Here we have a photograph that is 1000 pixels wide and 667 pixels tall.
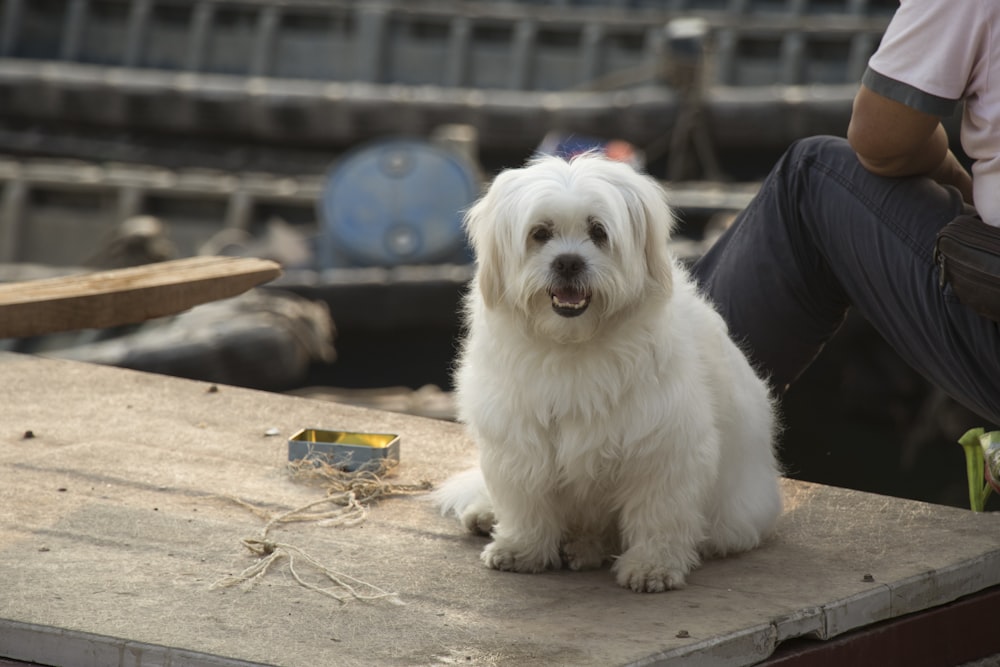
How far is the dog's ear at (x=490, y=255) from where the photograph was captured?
2549 millimetres

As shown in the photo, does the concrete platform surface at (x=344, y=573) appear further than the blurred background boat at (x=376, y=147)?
No

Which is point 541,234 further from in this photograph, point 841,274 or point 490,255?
point 841,274

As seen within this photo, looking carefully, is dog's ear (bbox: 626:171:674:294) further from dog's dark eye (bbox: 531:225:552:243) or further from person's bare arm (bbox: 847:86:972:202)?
person's bare arm (bbox: 847:86:972:202)

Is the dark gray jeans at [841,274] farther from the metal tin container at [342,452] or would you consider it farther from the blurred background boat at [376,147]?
the blurred background boat at [376,147]

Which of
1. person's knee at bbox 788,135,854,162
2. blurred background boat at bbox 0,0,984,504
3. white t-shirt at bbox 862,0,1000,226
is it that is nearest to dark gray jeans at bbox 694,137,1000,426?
person's knee at bbox 788,135,854,162

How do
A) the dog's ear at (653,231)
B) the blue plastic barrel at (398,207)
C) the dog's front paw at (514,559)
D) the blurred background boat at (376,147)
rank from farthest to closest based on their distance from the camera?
the blue plastic barrel at (398,207) < the blurred background boat at (376,147) < the dog's front paw at (514,559) < the dog's ear at (653,231)

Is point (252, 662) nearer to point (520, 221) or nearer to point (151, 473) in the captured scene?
point (520, 221)

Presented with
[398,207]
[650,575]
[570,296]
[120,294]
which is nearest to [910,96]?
[570,296]

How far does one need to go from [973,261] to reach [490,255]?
87 centimetres

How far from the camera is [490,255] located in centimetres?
255

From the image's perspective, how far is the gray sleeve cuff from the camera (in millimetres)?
2502

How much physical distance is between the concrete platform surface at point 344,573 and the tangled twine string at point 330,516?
21 mm

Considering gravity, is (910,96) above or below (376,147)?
above

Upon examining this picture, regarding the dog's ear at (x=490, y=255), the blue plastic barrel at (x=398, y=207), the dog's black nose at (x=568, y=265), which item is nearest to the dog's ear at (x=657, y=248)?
the dog's black nose at (x=568, y=265)
